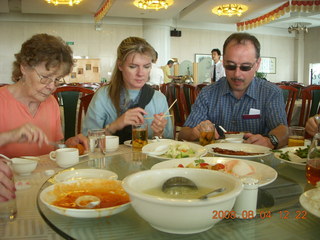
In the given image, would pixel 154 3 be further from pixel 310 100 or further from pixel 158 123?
pixel 158 123

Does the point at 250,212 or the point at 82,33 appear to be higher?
the point at 82,33

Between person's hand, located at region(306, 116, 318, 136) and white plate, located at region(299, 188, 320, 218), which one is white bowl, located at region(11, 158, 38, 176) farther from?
person's hand, located at region(306, 116, 318, 136)

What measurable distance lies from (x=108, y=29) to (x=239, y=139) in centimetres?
1188

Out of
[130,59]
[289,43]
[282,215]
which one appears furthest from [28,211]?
[289,43]

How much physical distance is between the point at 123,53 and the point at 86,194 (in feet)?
5.23

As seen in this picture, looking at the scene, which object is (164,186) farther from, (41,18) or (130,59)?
(41,18)

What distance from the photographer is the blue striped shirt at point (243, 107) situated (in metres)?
2.27

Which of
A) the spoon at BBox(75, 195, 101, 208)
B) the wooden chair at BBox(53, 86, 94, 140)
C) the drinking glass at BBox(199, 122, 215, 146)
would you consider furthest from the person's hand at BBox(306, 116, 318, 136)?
the wooden chair at BBox(53, 86, 94, 140)

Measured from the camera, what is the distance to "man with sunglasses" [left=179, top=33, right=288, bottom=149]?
222cm

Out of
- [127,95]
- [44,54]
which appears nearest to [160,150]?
[44,54]

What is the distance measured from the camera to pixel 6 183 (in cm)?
88

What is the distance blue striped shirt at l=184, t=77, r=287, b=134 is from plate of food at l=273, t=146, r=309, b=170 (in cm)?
90

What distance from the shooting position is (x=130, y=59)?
224cm

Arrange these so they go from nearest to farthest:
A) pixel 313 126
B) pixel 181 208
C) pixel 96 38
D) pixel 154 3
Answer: pixel 181 208
pixel 313 126
pixel 154 3
pixel 96 38
